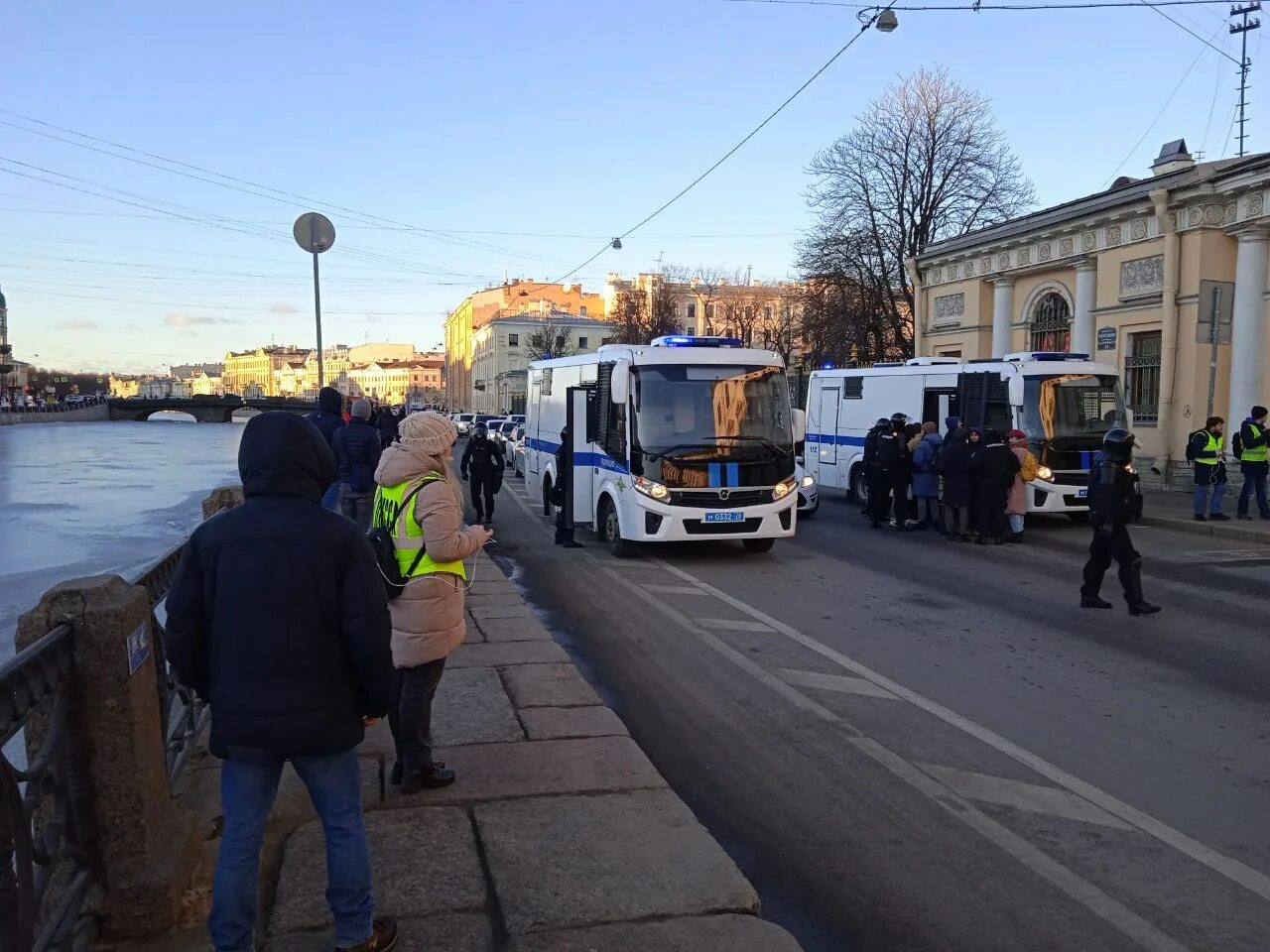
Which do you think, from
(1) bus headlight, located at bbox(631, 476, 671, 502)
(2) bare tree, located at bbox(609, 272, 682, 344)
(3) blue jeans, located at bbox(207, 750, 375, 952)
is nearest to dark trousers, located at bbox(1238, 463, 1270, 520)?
(1) bus headlight, located at bbox(631, 476, 671, 502)

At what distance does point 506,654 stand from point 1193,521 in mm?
13082

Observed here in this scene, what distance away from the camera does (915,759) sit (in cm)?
554

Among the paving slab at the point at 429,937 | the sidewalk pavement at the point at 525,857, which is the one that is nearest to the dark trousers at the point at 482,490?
the sidewalk pavement at the point at 525,857

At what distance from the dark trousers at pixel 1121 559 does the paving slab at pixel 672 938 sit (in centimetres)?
710

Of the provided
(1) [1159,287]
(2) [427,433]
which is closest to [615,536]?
(2) [427,433]

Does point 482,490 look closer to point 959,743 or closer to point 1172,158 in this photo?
point 959,743

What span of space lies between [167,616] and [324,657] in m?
0.49

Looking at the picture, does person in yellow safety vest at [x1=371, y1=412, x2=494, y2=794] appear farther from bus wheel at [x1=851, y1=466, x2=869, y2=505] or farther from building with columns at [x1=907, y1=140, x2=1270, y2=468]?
bus wheel at [x1=851, y1=466, x2=869, y2=505]

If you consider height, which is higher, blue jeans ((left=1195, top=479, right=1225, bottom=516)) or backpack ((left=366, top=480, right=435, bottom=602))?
backpack ((left=366, top=480, right=435, bottom=602))

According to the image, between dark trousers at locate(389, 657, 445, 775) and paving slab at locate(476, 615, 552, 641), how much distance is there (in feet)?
10.6

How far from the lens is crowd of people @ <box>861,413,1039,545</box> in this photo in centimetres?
1427

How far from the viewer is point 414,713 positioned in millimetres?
4715

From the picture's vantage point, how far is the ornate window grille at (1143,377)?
21562 mm

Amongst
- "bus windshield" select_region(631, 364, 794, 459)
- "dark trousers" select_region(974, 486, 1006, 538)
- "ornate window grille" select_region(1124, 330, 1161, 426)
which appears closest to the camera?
"bus windshield" select_region(631, 364, 794, 459)
